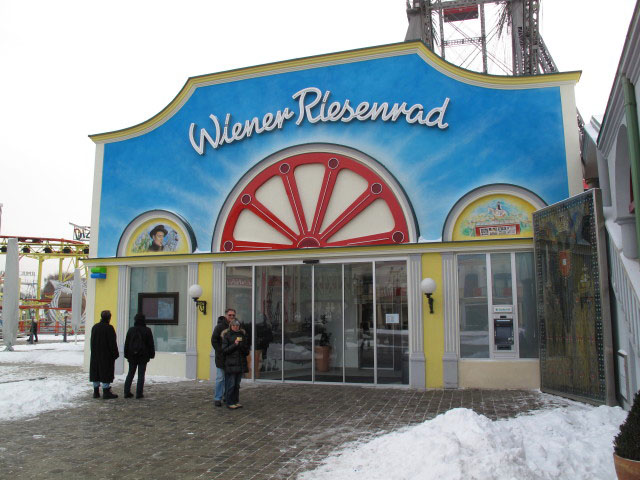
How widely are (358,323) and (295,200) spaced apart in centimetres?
313

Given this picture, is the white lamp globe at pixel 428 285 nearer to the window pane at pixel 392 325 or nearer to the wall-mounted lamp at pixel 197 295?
the window pane at pixel 392 325

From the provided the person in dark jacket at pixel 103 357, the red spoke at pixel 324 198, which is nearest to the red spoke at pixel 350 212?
the red spoke at pixel 324 198

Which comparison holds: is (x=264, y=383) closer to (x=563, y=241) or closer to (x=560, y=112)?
(x=563, y=241)

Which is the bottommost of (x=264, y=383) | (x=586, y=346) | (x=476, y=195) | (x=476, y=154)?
(x=264, y=383)

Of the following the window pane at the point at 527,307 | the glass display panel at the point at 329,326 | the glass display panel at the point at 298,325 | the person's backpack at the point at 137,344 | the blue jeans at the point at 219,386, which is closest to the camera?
the blue jeans at the point at 219,386

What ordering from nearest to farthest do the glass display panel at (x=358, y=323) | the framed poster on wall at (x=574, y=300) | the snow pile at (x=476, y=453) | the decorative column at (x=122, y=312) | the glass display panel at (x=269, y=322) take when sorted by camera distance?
the snow pile at (x=476, y=453) → the framed poster on wall at (x=574, y=300) → the glass display panel at (x=358, y=323) → the glass display panel at (x=269, y=322) → the decorative column at (x=122, y=312)

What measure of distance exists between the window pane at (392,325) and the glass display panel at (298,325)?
62.7 inches

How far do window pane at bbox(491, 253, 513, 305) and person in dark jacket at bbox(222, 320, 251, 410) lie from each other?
5069 mm

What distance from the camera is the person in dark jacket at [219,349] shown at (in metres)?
9.45

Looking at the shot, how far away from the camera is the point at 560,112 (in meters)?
11.0

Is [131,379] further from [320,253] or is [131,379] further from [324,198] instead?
[324,198]

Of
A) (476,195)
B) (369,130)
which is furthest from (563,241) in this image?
(369,130)

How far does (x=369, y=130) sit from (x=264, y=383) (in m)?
6.13

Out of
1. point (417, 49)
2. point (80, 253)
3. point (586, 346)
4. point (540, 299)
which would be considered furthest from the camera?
point (80, 253)
